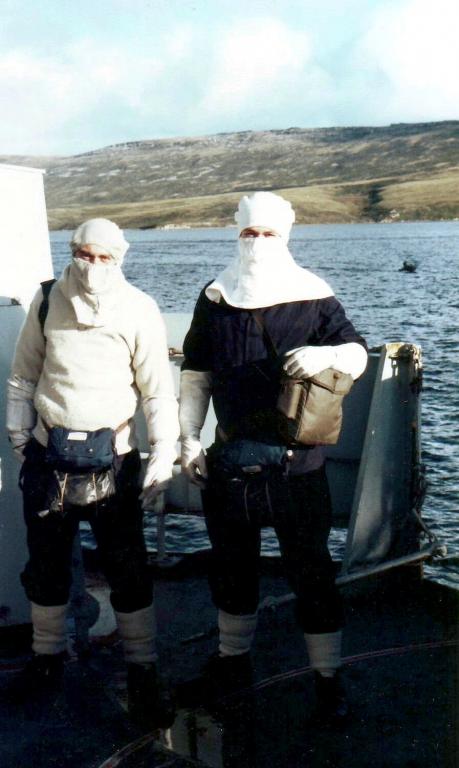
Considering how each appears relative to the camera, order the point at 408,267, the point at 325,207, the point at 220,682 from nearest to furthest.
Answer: the point at 220,682 < the point at 408,267 < the point at 325,207

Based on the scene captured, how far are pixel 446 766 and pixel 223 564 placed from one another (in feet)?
3.61

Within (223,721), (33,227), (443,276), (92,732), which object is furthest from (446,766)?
(443,276)

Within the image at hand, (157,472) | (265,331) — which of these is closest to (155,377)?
(157,472)

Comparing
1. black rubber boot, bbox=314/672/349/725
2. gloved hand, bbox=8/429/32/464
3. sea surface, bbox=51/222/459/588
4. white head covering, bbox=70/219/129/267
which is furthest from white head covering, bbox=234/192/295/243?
sea surface, bbox=51/222/459/588

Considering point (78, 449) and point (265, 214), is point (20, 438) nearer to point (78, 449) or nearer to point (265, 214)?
point (78, 449)

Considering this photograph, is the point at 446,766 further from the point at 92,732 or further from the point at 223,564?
the point at 92,732

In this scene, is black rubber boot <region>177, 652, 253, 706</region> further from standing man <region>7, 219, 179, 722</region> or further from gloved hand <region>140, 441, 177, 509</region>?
gloved hand <region>140, 441, 177, 509</region>

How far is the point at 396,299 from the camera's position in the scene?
3819cm

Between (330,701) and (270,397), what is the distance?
4.03 feet

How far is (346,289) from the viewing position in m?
44.4

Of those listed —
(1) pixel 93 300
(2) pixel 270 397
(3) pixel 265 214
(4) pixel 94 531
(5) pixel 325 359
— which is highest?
(3) pixel 265 214

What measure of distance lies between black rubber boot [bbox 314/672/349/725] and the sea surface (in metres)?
6.09

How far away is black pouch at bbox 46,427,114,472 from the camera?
333cm

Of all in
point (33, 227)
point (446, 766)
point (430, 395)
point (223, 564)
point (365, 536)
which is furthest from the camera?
point (430, 395)
